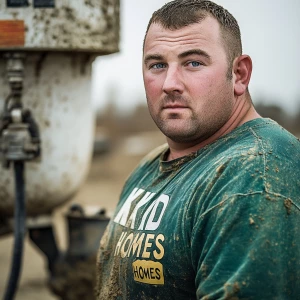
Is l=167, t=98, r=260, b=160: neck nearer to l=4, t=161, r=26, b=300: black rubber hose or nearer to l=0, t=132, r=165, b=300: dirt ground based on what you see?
l=4, t=161, r=26, b=300: black rubber hose

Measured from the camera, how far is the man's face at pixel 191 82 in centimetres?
156

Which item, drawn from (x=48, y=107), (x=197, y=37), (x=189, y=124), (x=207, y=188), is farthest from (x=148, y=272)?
(x=48, y=107)

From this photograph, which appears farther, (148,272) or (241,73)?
(241,73)

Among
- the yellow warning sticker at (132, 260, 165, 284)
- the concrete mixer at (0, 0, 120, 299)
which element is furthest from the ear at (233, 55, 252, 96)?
the concrete mixer at (0, 0, 120, 299)

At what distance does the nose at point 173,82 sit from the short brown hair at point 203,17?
0.40 ft

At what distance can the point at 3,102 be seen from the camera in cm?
290

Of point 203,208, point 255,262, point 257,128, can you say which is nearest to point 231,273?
point 255,262

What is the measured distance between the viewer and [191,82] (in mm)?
1566

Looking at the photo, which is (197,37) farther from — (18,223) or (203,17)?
(18,223)

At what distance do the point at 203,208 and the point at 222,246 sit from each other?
0.12 m

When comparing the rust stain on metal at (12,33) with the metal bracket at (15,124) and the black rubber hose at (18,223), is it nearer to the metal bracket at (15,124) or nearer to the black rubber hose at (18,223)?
the metal bracket at (15,124)

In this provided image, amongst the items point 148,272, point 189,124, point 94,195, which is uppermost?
point 189,124

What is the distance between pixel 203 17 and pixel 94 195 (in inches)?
232

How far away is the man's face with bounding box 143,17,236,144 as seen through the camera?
1562 mm
